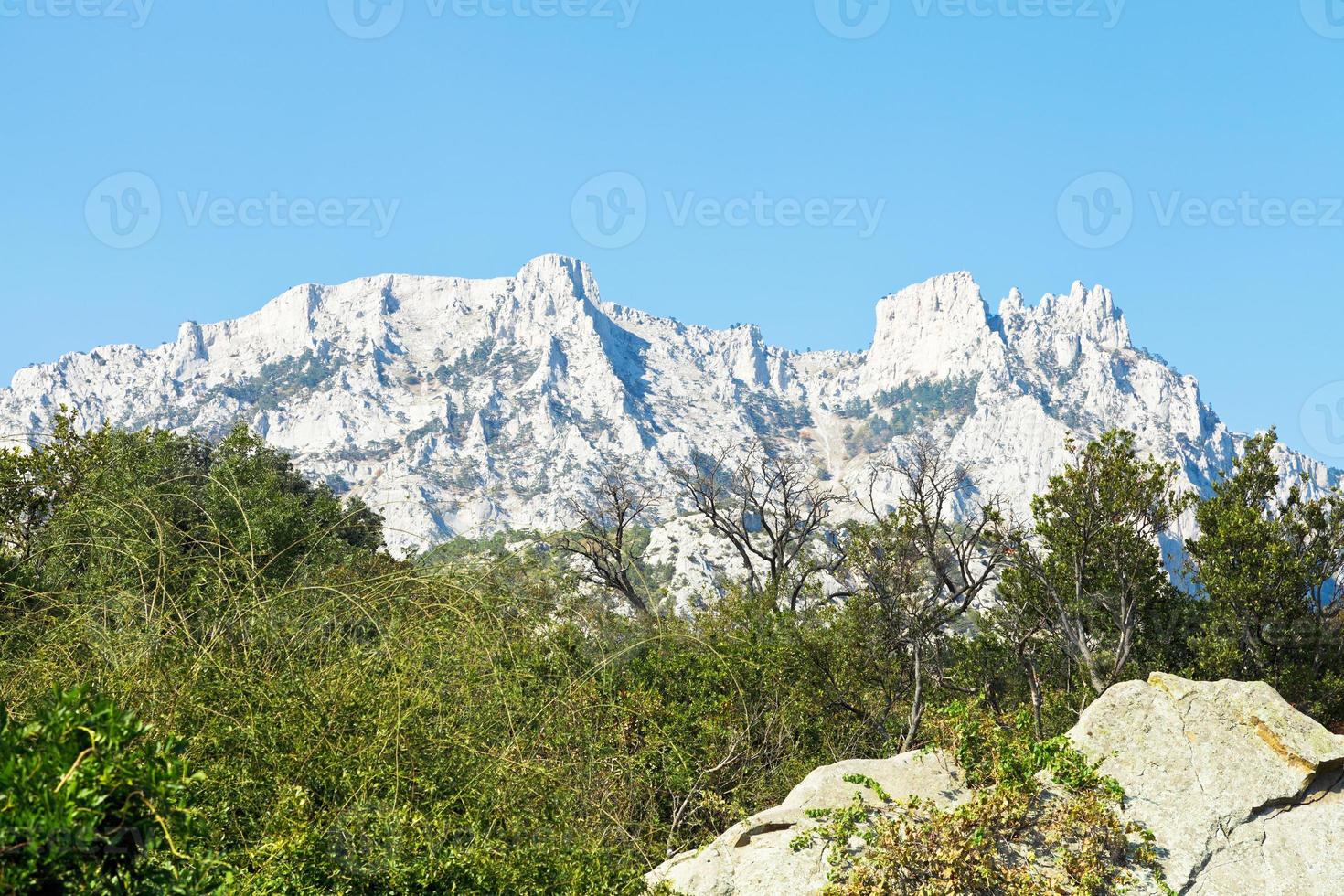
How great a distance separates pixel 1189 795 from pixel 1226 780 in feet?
1.35

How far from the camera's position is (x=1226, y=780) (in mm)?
8516

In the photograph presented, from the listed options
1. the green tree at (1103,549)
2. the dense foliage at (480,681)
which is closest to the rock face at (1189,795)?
the dense foliage at (480,681)

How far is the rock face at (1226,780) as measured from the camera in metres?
8.00

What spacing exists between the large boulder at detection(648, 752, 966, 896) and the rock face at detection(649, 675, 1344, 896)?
1cm

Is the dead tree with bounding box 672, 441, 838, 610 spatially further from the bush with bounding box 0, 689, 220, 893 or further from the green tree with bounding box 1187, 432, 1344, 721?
the bush with bounding box 0, 689, 220, 893

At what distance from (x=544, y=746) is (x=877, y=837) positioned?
2.76 m

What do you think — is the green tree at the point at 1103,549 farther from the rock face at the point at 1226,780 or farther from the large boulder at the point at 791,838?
the large boulder at the point at 791,838

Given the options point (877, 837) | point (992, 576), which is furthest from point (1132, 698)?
point (992, 576)

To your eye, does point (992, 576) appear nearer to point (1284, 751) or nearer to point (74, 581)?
point (1284, 751)

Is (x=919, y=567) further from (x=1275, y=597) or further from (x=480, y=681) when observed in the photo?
(x=480, y=681)

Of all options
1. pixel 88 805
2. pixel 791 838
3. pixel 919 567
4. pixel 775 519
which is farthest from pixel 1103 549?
pixel 88 805

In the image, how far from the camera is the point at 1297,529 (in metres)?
18.8

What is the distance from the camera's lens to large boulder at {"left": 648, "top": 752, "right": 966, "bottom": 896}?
25.4 ft

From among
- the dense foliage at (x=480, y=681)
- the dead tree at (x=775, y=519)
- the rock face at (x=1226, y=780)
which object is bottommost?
the rock face at (x=1226, y=780)
